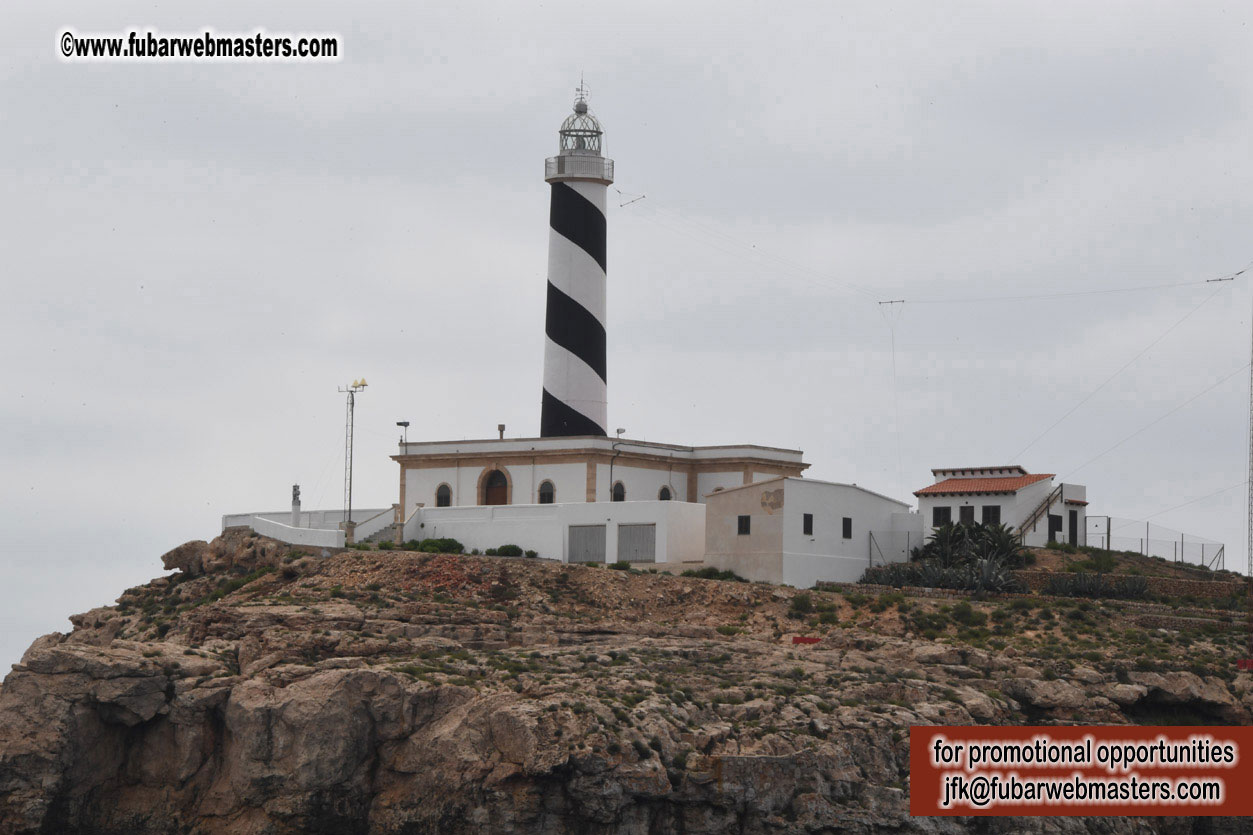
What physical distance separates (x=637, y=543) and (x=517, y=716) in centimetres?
1559

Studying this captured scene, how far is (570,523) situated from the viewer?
47.1 m

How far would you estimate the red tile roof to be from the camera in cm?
4809

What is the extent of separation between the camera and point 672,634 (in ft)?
129

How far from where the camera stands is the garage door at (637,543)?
46500mm

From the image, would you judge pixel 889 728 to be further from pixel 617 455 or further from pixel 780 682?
pixel 617 455

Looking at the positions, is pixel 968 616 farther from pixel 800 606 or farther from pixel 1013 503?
pixel 1013 503

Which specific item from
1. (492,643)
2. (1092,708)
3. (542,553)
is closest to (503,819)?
(492,643)

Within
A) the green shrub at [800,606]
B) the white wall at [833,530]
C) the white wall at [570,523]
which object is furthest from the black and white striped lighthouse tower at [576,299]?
the green shrub at [800,606]

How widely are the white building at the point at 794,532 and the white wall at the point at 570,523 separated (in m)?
1.06

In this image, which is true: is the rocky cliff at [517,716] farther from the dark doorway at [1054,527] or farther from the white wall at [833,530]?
the dark doorway at [1054,527]

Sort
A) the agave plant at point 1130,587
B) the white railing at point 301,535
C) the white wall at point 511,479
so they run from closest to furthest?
the agave plant at point 1130,587 → the white railing at point 301,535 → the white wall at point 511,479

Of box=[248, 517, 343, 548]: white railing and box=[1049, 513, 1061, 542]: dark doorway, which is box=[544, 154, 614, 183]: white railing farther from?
box=[1049, 513, 1061, 542]: dark doorway

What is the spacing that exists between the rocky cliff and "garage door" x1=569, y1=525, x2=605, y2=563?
23.3 ft

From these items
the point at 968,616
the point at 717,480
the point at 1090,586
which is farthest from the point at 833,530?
the point at 717,480
